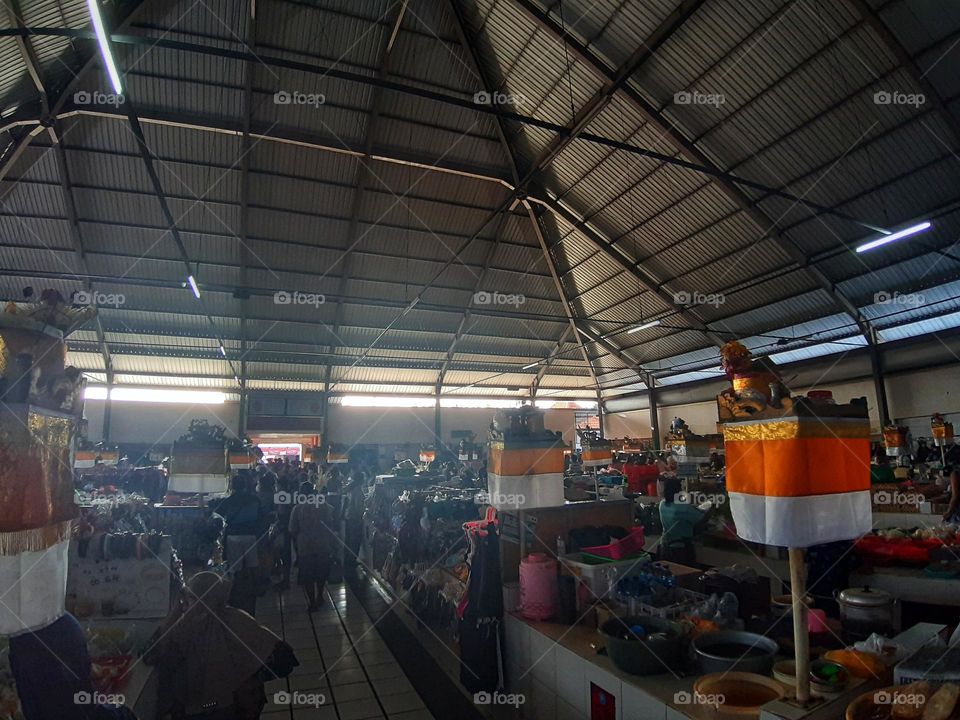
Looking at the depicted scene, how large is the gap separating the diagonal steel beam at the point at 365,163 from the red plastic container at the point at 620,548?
397 inches

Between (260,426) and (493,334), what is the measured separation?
10538 mm

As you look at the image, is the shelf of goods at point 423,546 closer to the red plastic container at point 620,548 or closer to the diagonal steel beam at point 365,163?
the red plastic container at point 620,548

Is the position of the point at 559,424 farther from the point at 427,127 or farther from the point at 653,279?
the point at 427,127

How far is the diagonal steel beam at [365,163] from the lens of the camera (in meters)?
11.5

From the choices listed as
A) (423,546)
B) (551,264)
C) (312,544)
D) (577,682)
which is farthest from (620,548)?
(551,264)

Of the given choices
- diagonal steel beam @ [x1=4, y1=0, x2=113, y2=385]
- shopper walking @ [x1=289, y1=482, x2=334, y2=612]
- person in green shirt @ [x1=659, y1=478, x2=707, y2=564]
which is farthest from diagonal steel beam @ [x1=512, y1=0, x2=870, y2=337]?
shopper walking @ [x1=289, y1=482, x2=334, y2=612]

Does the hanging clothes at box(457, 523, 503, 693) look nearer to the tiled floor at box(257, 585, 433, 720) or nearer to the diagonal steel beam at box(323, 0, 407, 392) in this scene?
the tiled floor at box(257, 585, 433, 720)

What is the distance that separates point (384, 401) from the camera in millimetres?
25125

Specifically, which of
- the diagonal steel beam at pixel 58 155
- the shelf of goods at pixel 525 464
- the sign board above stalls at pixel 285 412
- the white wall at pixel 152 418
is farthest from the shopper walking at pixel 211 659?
the sign board above stalls at pixel 285 412

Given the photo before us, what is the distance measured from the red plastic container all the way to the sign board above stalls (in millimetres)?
20743

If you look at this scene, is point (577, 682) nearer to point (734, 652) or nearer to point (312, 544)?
point (734, 652)

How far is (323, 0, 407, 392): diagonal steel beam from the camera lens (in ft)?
Result: 37.8

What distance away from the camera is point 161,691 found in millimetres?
3045

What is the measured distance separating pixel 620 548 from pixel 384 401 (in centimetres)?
2189
